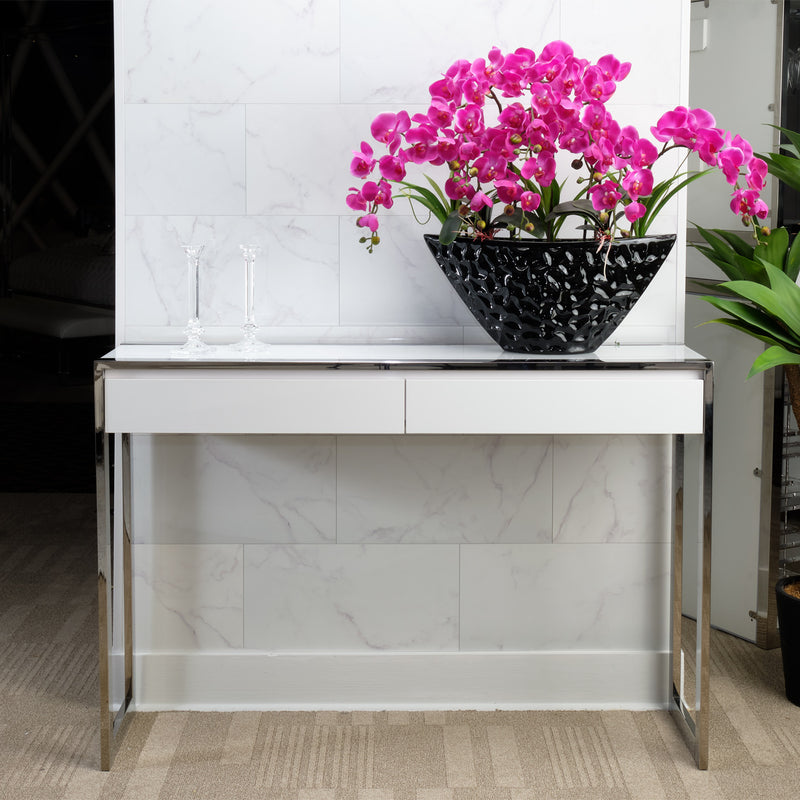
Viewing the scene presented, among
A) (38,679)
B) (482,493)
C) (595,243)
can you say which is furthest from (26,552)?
(595,243)

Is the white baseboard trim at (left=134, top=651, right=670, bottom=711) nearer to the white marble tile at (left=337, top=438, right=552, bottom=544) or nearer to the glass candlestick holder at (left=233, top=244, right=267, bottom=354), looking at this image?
the white marble tile at (left=337, top=438, right=552, bottom=544)

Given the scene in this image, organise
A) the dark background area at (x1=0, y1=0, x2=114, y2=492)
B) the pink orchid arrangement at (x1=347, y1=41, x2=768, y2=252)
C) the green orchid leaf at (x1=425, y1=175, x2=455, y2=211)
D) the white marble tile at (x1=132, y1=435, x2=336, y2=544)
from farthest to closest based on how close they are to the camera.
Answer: the dark background area at (x1=0, y1=0, x2=114, y2=492), the white marble tile at (x1=132, y1=435, x2=336, y2=544), the green orchid leaf at (x1=425, y1=175, x2=455, y2=211), the pink orchid arrangement at (x1=347, y1=41, x2=768, y2=252)

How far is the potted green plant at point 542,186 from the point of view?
74.2 inches

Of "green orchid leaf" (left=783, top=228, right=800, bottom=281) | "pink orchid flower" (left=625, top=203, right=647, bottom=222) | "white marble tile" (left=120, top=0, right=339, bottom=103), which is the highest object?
"white marble tile" (left=120, top=0, right=339, bottom=103)

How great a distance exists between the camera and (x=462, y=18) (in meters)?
2.22

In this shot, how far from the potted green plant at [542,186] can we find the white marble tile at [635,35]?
27cm

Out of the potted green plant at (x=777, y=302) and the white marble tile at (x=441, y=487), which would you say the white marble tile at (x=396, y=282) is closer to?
the white marble tile at (x=441, y=487)

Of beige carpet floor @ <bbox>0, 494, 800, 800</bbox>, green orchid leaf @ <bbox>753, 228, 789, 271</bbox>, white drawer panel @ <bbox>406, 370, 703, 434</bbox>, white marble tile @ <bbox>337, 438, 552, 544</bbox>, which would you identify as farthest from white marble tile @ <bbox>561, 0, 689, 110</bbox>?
beige carpet floor @ <bbox>0, 494, 800, 800</bbox>

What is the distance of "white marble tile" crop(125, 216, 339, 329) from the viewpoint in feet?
7.43

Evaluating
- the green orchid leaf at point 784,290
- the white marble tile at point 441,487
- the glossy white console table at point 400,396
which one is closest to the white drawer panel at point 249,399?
the glossy white console table at point 400,396

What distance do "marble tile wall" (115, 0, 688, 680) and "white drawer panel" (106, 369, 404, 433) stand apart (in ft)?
1.21

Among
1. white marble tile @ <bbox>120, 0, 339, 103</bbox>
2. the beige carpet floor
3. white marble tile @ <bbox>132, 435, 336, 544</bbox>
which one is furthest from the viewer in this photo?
white marble tile @ <bbox>132, 435, 336, 544</bbox>

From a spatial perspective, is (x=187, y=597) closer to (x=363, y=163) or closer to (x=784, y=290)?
(x=363, y=163)

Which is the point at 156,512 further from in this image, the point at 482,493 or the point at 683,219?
the point at 683,219
